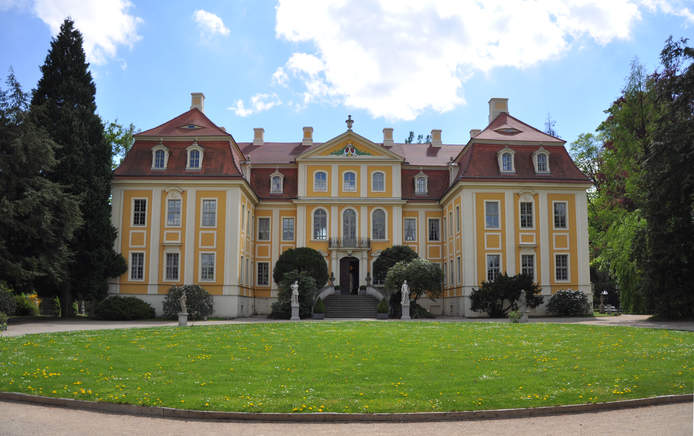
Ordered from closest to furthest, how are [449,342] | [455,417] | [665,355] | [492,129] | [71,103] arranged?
[455,417] < [665,355] < [449,342] < [71,103] < [492,129]

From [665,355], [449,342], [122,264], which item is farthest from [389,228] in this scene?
[665,355]

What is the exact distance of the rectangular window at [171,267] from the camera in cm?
3300

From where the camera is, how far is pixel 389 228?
37.7 meters

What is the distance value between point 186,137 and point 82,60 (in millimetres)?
6564

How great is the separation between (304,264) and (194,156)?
8890mm

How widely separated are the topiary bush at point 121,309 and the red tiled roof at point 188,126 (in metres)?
10.0

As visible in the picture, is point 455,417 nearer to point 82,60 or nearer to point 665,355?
point 665,355

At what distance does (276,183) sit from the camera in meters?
38.6

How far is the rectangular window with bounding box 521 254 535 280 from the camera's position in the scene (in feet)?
110

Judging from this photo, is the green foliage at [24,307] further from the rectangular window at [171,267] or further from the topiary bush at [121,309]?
the rectangular window at [171,267]

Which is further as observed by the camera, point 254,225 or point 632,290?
point 254,225

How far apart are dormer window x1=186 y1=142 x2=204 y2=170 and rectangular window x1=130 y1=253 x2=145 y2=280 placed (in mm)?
5524

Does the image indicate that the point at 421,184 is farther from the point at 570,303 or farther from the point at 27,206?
the point at 27,206

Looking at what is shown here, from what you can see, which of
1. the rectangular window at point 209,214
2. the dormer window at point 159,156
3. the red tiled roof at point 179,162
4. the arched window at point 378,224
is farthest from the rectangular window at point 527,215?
the dormer window at point 159,156
